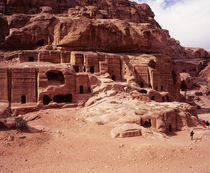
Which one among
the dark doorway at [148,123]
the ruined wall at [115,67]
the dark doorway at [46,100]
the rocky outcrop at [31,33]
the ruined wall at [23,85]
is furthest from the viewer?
the ruined wall at [115,67]

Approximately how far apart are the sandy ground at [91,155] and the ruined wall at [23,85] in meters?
7.61

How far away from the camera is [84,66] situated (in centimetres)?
2517

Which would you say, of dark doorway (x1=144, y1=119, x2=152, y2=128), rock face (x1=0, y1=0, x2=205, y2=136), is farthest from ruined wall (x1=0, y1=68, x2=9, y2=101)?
dark doorway (x1=144, y1=119, x2=152, y2=128)

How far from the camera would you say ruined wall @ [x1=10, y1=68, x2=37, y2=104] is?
19.5m

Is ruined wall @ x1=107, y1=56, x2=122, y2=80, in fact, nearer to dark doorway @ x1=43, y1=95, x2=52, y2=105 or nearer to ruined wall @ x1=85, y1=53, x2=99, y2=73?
ruined wall @ x1=85, y1=53, x2=99, y2=73

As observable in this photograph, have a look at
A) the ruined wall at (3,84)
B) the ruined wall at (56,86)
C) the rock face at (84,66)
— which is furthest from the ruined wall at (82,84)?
the ruined wall at (3,84)

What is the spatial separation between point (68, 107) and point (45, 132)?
23.8ft

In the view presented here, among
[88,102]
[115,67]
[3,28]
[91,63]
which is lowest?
[88,102]

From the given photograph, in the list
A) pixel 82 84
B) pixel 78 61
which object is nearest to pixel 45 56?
pixel 78 61

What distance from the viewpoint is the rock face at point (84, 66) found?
19.0 m

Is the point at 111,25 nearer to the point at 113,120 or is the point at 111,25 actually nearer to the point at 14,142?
the point at 113,120

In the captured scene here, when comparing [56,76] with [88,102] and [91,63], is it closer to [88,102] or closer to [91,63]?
[91,63]

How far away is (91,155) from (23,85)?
1319 cm

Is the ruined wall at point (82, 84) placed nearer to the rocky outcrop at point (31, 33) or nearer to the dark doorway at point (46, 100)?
the dark doorway at point (46, 100)
